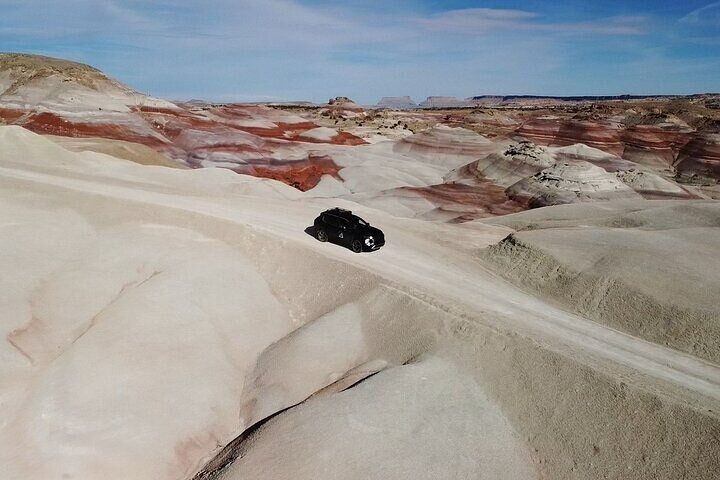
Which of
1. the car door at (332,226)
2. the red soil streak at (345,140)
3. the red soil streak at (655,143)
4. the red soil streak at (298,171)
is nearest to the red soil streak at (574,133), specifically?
the red soil streak at (655,143)

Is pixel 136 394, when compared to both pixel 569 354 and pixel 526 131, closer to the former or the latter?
pixel 569 354

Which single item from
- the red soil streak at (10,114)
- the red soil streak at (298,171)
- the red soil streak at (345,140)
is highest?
the red soil streak at (10,114)

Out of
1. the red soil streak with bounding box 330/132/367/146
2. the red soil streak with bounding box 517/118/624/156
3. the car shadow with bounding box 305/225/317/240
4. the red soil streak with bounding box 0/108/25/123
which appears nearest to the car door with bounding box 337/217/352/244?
the car shadow with bounding box 305/225/317/240

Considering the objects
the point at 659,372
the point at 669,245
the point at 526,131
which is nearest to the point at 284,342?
the point at 659,372

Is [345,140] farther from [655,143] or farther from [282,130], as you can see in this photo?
[655,143]

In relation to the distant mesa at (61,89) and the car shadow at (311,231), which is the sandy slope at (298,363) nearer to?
the car shadow at (311,231)

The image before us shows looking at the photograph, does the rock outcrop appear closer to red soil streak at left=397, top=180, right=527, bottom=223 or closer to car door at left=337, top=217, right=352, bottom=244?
red soil streak at left=397, top=180, right=527, bottom=223
